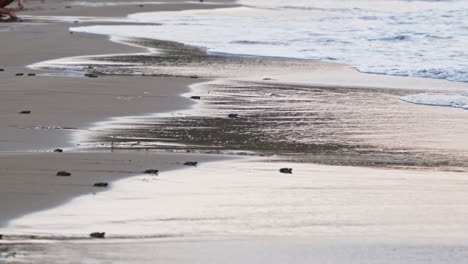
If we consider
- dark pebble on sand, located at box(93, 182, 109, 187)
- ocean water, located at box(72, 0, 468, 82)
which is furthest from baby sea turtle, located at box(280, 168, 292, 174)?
ocean water, located at box(72, 0, 468, 82)

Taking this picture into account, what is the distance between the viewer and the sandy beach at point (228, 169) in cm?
507

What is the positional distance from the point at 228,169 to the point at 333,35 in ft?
44.2

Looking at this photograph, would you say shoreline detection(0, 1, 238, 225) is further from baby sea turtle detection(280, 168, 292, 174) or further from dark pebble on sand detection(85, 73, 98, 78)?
baby sea turtle detection(280, 168, 292, 174)

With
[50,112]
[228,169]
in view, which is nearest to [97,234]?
[228,169]

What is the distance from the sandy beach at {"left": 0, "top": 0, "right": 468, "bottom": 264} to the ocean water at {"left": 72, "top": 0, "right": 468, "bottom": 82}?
7.58 feet

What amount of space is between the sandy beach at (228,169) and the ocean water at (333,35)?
2.31 m

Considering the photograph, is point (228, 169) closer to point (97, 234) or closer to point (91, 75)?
point (97, 234)

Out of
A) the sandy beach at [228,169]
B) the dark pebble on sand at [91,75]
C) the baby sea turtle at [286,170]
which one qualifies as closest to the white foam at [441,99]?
the sandy beach at [228,169]

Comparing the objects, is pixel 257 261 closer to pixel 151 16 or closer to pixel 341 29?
pixel 341 29

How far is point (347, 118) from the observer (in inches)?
389

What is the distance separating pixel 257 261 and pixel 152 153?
9.60 feet

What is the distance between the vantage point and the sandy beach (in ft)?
16.6

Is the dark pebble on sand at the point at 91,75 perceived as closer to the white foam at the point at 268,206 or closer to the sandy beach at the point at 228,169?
the sandy beach at the point at 228,169

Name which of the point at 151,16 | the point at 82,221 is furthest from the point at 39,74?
the point at 151,16
